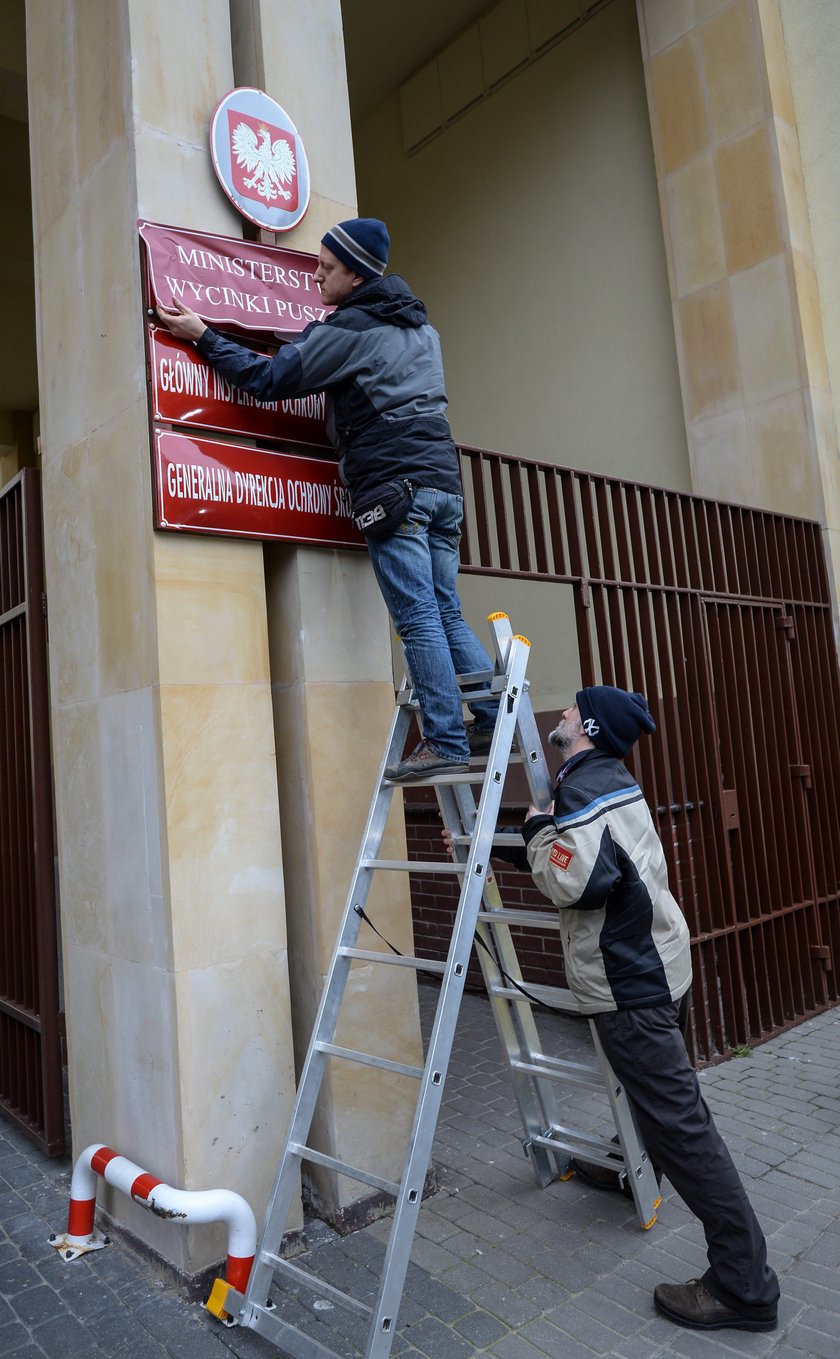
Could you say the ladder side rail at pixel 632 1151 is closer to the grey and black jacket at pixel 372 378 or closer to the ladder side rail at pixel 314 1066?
the ladder side rail at pixel 314 1066

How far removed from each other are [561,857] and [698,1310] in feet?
4.41

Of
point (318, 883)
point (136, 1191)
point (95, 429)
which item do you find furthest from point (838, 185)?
point (136, 1191)

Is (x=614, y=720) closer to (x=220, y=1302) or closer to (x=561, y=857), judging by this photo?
(x=561, y=857)

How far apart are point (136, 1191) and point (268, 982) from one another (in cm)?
75

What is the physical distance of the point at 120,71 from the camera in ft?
11.5

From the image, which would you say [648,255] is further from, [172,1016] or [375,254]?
[172,1016]

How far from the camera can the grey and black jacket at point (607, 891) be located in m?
3.03

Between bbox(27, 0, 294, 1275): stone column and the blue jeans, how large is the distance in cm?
55

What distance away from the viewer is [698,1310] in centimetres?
289

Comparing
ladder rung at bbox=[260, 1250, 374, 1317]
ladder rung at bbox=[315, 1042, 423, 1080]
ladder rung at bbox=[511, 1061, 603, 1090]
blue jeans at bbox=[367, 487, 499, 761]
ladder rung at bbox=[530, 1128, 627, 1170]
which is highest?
blue jeans at bbox=[367, 487, 499, 761]

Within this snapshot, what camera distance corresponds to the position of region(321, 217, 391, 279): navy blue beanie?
346 cm

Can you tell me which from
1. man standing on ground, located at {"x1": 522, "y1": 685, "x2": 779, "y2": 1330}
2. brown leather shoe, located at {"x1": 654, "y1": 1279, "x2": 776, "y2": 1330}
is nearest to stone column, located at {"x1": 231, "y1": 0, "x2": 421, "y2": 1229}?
man standing on ground, located at {"x1": 522, "y1": 685, "x2": 779, "y2": 1330}

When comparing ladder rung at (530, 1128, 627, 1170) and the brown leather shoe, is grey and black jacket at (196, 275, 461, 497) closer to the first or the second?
ladder rung at (530, 1128, 627, 1170)

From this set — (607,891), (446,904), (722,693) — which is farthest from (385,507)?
(446,904)
